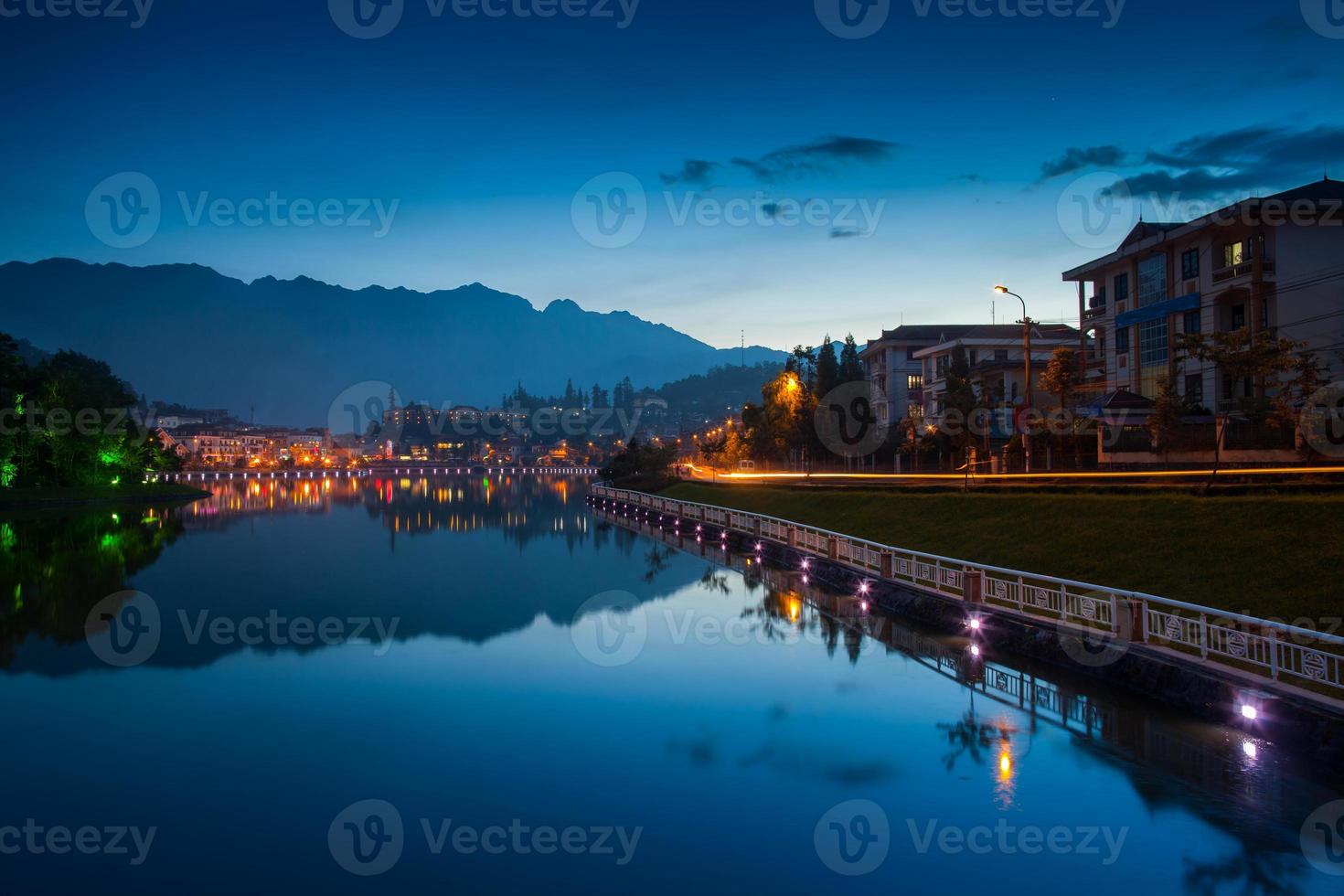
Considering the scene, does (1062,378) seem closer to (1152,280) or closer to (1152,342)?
(1152,342)

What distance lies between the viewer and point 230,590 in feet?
95.6

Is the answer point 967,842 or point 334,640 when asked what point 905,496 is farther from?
point 967,842

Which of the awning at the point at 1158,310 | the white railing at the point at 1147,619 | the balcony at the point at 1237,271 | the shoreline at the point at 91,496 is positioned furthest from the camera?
the shoreline at the point at 91,496

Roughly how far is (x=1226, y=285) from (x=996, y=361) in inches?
979

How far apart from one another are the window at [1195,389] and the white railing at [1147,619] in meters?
22.5

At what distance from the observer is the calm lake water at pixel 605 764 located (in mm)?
9133

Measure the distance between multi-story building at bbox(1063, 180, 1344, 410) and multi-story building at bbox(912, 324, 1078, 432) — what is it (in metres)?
9.13

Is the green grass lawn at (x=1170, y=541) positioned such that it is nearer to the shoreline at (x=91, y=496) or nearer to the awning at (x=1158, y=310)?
the awning at (x=1158, y=310)

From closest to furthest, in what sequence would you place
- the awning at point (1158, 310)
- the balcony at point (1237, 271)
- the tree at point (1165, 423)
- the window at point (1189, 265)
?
the tree at point (1165, 423)
the balcony at point (1237, 271)
the awning at point (1158, 310)
the window at point (1189, 265)

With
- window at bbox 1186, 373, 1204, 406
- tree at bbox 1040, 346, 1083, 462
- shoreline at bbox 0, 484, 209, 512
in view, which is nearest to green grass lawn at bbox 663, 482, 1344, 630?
tree at bbox 1040, 346, 1083, 462

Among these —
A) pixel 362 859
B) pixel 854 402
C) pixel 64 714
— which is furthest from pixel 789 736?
pixel 854 402

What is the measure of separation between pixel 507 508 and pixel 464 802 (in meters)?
68.9

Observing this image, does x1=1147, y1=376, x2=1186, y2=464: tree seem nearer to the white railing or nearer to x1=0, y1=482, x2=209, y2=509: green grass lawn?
the white railing

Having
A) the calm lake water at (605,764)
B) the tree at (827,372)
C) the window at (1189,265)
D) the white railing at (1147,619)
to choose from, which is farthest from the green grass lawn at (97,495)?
the window at (1189,265)
